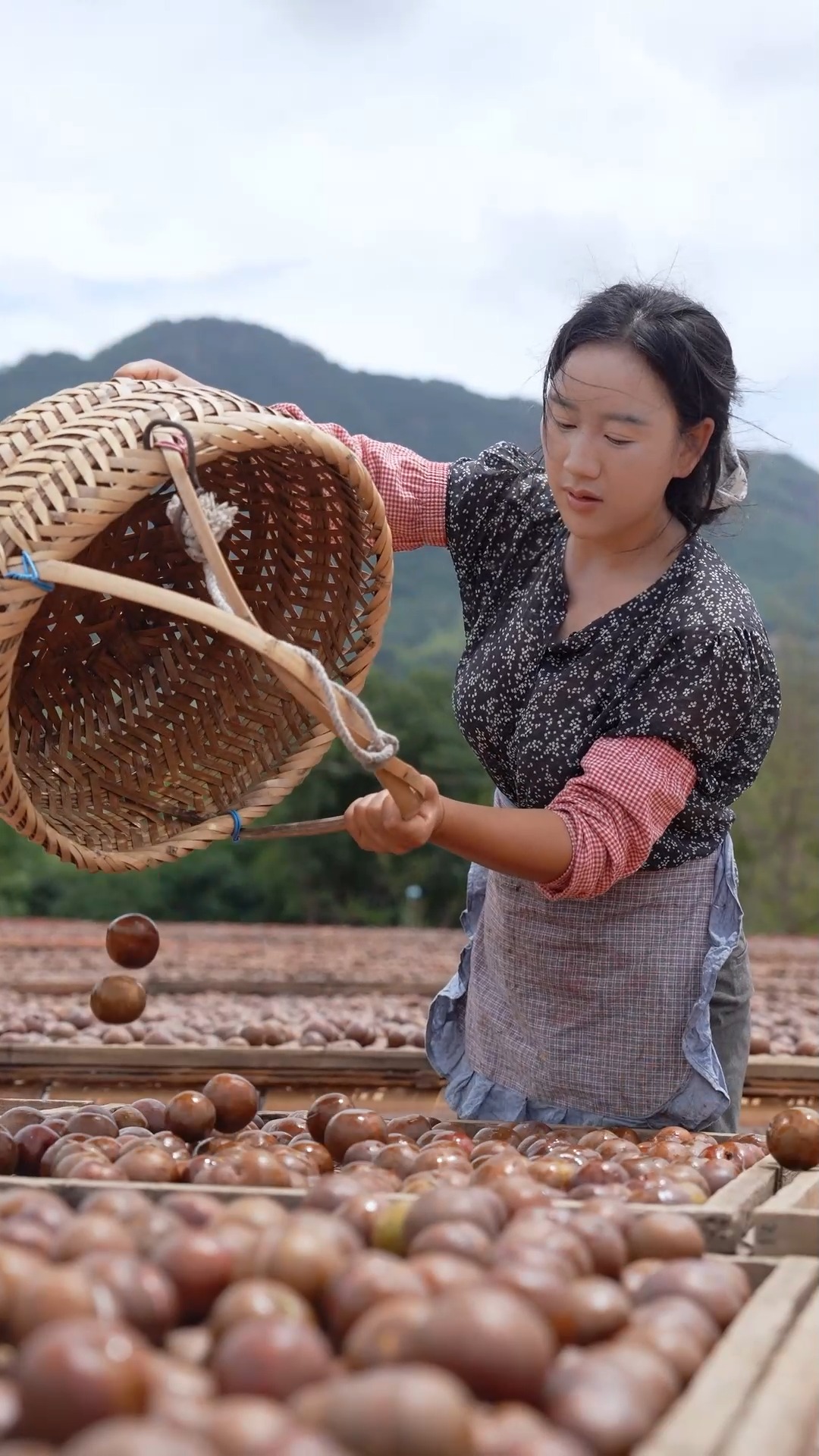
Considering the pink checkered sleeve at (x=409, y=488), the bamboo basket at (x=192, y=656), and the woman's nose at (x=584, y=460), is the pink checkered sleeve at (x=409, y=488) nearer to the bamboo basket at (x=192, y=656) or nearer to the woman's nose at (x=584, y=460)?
the bamboo basket at (x=192, y=656)

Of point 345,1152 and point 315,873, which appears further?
point 315,873

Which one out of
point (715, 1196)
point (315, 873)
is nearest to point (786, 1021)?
point (715, 1196)

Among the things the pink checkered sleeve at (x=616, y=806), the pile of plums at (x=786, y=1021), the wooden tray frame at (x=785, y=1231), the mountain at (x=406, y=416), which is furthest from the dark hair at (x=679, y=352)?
the mountain at (x=406, y=416)

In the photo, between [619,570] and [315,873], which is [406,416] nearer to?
[315,873]

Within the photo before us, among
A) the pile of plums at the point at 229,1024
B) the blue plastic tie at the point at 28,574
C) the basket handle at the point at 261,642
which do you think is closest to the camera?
the basket handle at the point at 261,642

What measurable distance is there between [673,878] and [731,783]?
8.6 inches

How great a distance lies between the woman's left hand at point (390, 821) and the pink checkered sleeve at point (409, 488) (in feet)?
3.01

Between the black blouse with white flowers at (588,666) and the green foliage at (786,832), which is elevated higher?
the black blouse with white flowers at (588,666)

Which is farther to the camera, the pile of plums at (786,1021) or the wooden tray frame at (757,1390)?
the pile of plums at (786,1021)

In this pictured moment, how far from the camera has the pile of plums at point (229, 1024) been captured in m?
4.30

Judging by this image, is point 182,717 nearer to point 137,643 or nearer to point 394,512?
point 137,643

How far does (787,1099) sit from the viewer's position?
408 centimetres

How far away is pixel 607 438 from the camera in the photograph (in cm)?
234

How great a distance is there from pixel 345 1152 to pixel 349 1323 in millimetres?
978
